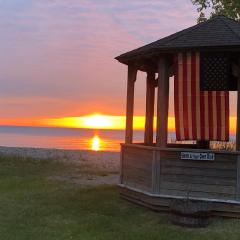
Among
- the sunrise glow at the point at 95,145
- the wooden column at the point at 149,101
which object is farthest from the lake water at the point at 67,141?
the wooden column at the point at 149,101

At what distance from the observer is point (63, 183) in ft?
50.5

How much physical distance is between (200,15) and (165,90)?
53.9ft

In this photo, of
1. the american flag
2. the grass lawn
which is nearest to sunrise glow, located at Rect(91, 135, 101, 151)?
the grass lawn

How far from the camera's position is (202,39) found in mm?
10844

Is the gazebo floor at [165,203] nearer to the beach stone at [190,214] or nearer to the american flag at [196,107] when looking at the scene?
the beach stone at [190,214]

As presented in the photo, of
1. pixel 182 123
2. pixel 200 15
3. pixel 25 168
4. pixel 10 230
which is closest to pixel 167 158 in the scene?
pixel 182 123

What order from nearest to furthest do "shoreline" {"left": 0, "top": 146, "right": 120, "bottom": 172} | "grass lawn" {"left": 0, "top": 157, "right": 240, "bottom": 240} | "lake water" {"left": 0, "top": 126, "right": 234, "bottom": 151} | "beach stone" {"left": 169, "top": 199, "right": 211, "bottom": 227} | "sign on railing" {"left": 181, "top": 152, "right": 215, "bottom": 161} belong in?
1. "grass lawn" {"left": 0, "top": 157, "right": 240, "bottom": 240}
2. "beach stone" {"left": 169, "top": 199, "right": 211, "bottom": 227}
3. "sign on railing" {"left": 181, "top": 152, "right": 215, "bottom": 161}
4. "shoreline" {"left": 0, "top": 146, "right": 120, "bottom": 172}
5. "lake water" {"left": 0, "top": 126, "right": 234, "bottom": 151}

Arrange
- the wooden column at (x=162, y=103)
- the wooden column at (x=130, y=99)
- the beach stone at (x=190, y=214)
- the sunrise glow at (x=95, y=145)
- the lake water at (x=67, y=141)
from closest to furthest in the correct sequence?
the beach stone at (x=190, y=214) → the wooden column at (x=162, y=103) → the wooden column at (x=130, y=99) → the sunrise glow at (x=95, y=145) → the lake water at (x=67, y=141)

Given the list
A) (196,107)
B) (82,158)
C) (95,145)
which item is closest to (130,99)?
(196,107)

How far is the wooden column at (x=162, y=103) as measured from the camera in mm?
10992

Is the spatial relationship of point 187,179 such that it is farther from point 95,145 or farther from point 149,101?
point 95,145

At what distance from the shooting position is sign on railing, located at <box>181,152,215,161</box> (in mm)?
10477

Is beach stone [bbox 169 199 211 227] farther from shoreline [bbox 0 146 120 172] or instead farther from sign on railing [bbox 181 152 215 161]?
shoreline [bbox 0 146 120 172]

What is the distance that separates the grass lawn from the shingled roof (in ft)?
10.5
